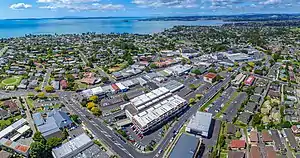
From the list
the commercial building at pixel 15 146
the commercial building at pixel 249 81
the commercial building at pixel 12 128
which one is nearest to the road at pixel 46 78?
the commercial building at pixel 12 128

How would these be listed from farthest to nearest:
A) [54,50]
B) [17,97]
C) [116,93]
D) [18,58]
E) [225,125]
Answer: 1. [54,50]
2. [18,58]
3. [116,93]
4. [17,97]
5. [225,125]

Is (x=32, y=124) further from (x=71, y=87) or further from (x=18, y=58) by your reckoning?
(x=18, y=58)

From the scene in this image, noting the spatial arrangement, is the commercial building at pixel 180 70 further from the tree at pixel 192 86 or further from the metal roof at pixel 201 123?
the metal roof at pixel 201 123

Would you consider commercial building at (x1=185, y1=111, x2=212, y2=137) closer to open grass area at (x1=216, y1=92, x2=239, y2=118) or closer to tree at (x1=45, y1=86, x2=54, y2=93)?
open grass area at (x1=216, y1=92, x2=239, y2=118)

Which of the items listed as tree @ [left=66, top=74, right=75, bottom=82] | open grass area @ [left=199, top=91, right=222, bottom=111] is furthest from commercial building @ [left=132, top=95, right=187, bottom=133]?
tree @ [left=66, top=74, right=75, bottom=82]

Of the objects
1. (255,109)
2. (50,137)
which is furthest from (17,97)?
(255,109)

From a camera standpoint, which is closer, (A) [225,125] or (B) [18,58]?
(A) [225,125]

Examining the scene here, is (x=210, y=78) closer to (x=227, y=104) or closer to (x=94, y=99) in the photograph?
(x=227, y=104)
